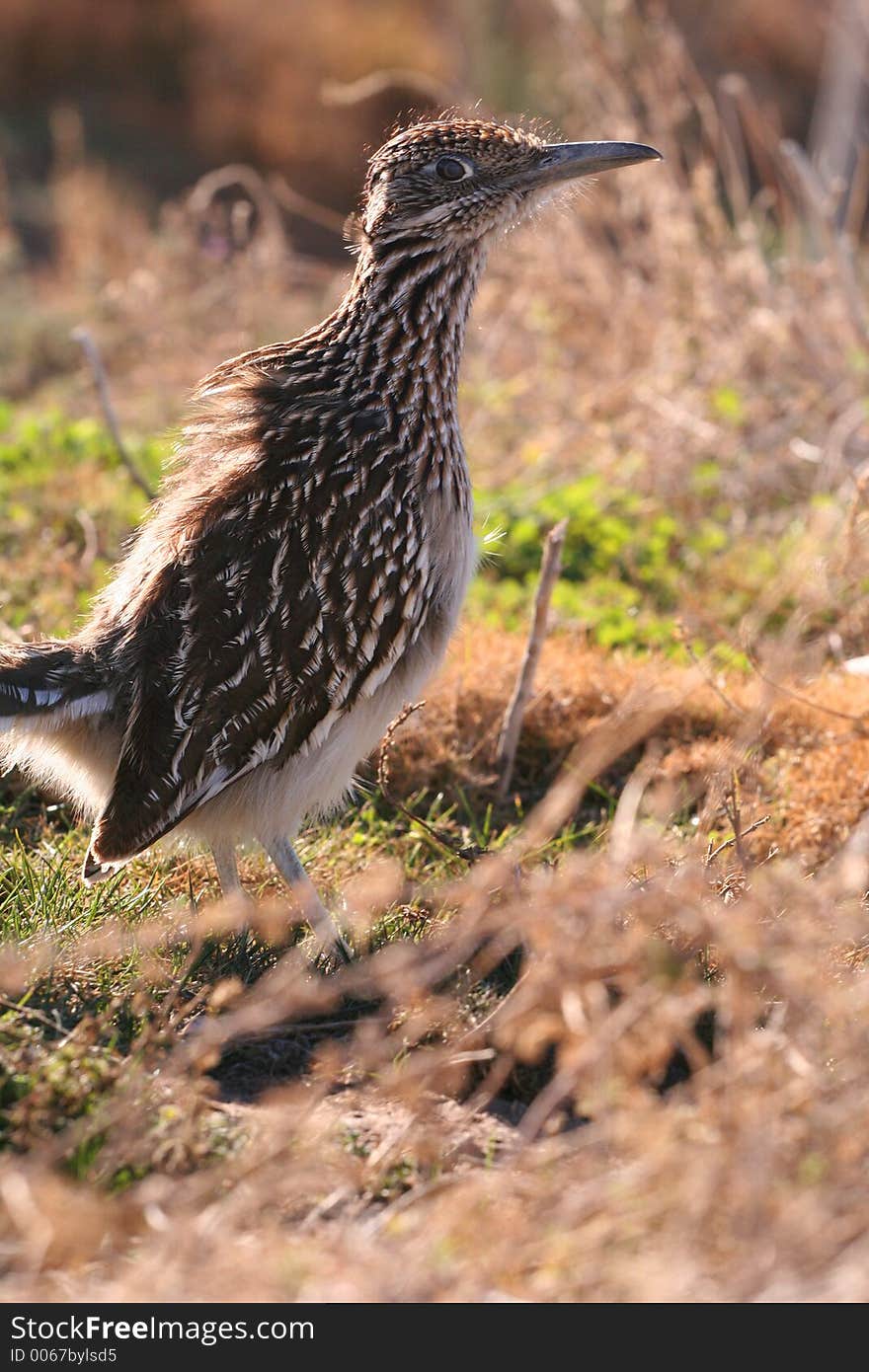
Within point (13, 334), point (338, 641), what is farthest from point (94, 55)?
point (338, 641)

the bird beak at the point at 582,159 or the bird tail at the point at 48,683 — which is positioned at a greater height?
the bird beak at the point at 582,159

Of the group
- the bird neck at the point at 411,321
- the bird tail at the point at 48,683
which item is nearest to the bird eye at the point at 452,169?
the bird neck at the point at 411,321

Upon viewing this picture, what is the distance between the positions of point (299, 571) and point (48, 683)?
0.71 m

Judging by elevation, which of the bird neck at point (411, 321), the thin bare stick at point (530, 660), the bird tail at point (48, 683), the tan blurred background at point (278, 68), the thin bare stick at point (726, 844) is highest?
the tan blurred background at point (278, 68)

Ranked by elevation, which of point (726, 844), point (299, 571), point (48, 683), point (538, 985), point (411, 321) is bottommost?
point (726, 844)

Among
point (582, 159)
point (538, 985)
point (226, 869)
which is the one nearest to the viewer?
point (538, 985)

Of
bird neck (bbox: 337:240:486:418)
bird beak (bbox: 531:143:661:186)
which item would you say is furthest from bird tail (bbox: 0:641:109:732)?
bird beak (bbox: 531:143:661:186)

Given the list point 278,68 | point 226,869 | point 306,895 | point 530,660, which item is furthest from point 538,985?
point 278,68

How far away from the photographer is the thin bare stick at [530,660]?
16.0ft

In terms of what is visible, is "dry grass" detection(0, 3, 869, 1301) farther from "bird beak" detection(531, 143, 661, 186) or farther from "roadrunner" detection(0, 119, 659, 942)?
→ "bird beak" detection(531, 143, 661, 186)

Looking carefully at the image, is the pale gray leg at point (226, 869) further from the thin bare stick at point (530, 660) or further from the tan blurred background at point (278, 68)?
the tan blurred background at point (278, 68)

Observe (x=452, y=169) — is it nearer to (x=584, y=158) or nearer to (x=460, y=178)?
(x=460, y=178)

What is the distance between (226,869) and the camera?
13.9ft

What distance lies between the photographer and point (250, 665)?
12.9 feet
